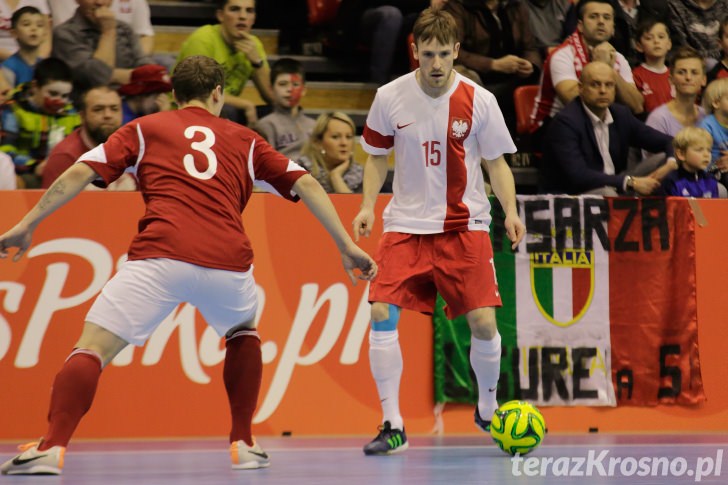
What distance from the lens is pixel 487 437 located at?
26.5 ft

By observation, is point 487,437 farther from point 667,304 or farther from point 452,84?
point 452,84

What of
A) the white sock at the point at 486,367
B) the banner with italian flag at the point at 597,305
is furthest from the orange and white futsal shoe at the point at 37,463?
the banner with italian flag at the point at 597,305

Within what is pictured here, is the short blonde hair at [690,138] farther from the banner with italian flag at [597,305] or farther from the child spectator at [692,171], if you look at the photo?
the banner with italian flag at [597,305]

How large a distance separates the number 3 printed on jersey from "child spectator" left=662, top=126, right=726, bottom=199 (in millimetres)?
4531

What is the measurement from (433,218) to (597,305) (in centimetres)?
227

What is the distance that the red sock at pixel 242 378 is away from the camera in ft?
20.1

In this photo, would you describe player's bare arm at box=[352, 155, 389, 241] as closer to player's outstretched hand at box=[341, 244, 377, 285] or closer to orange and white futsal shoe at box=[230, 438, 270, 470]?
player's outstretched hand at box=[341, 244, 377, 285]

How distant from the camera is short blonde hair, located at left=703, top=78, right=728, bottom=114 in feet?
33.1

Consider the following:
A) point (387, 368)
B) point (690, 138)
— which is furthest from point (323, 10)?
point (387, 368)

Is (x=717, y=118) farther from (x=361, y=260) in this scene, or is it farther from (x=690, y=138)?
(x=361, y=260)

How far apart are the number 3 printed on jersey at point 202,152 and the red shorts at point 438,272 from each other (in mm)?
1413

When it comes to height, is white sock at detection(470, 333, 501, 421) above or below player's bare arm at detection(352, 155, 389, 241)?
below

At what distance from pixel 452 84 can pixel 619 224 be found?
2.35 meters

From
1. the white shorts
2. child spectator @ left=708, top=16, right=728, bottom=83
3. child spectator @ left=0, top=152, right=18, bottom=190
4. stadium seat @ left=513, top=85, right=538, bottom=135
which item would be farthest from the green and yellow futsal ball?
child spectator @ left=708, top=16, right=728, bottom=83
